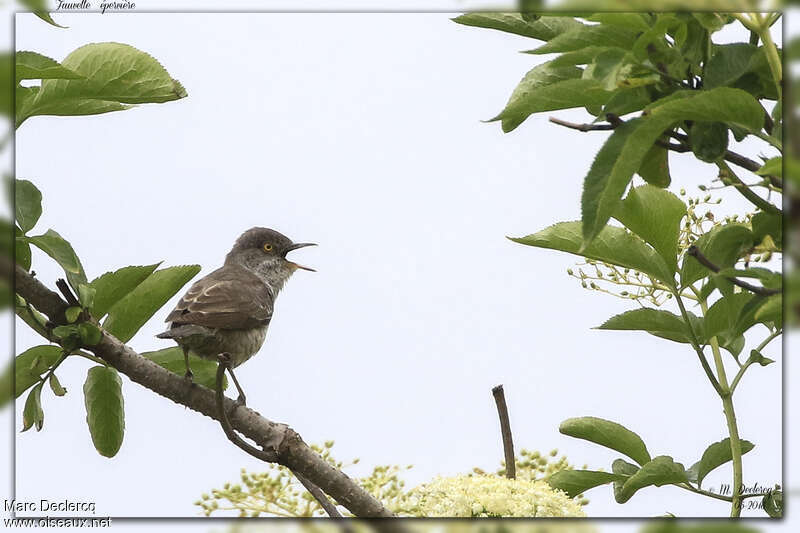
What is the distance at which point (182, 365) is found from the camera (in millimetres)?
2574

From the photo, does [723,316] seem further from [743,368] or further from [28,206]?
[28,206]

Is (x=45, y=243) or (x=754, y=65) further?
(x=45, y=243)

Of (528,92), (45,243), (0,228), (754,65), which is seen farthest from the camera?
(45,243)

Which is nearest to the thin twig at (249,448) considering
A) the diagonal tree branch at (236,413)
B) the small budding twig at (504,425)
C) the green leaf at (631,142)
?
the diagonal tree branch at (236,413)

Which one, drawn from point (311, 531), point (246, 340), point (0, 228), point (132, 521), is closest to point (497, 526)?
point (311, 531)

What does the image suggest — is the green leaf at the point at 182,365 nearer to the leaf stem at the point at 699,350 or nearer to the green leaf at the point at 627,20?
the leaf stem at the point at 699,350

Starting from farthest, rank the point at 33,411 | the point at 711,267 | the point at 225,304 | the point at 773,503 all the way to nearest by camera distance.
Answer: the point at 225,304
the point at 33,411
the point at 773,503
the point at 711,267

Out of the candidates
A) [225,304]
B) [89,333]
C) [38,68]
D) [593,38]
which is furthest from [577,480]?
[225,304]

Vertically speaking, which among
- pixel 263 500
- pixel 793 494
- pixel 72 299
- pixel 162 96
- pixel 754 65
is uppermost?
pixel 162 96

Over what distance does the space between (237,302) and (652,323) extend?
2.38m

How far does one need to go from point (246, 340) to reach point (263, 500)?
5.62 feet

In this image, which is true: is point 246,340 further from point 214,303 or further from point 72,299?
point 72,299

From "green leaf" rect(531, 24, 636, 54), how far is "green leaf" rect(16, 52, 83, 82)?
1001 mm

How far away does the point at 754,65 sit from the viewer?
5.89 feet
